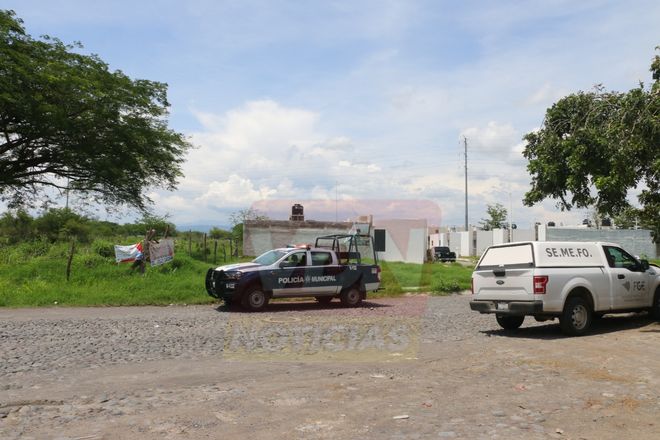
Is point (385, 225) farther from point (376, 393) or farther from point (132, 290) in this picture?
point (376, 393)

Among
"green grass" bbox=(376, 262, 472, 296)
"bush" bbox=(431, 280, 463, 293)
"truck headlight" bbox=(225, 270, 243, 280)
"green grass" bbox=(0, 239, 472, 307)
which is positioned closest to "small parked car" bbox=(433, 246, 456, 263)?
"green grass" bbox=(376, 262, 472, 296)

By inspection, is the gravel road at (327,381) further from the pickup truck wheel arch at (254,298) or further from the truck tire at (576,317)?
the pickup truck wheel arch at (254,298)

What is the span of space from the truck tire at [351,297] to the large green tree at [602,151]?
5.92 meters

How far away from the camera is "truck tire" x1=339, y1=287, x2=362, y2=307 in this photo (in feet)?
57.9

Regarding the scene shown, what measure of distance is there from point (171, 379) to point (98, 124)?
22.0 metres

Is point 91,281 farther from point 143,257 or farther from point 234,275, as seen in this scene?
point 234,275

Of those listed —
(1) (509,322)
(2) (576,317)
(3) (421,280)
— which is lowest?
(1) (509,322)

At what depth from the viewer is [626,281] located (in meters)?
12.2

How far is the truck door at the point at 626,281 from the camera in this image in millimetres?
12039

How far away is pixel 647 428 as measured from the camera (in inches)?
215

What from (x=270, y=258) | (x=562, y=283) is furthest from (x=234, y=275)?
Result: (x=562, y=283)

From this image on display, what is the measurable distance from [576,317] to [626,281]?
1.84m

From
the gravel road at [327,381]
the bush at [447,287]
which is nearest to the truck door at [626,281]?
the gravel road at [327,381]

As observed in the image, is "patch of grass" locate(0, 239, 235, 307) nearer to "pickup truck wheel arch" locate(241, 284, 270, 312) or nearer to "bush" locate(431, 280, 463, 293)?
"pickup truck wheel arch" locate(241, 284, 270, 312)
